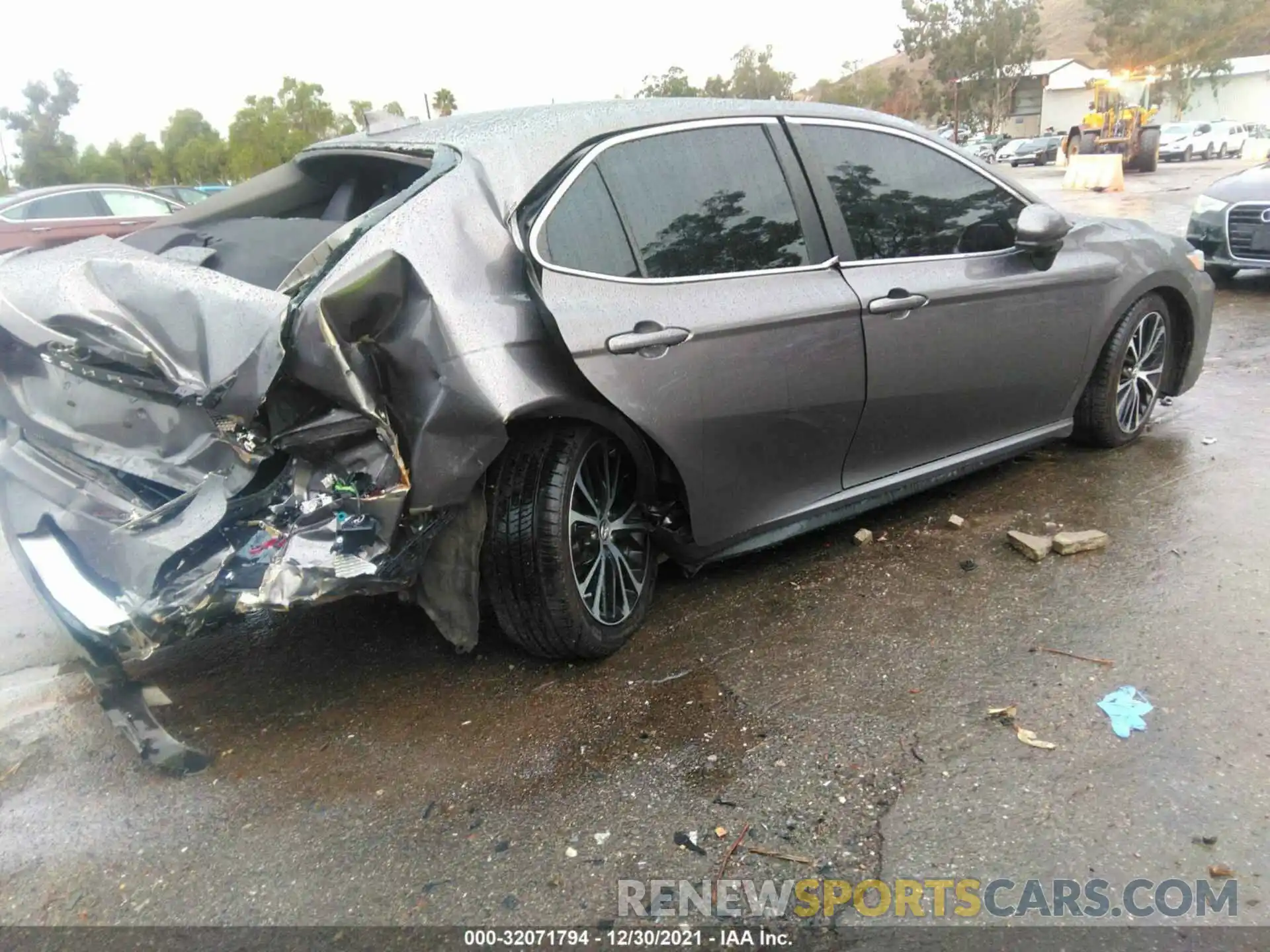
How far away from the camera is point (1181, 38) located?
58.7 m

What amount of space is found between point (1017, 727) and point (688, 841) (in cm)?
105

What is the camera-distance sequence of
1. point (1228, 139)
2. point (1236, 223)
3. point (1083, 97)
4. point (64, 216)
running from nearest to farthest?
point (1236, 223) → point (64, 216) → point (1228, 139) → point (1083, 97)

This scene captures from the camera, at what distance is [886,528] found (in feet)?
13.4

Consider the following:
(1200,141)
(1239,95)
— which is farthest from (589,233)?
(1239,95)

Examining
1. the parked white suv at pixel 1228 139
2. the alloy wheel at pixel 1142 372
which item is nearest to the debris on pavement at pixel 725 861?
the alloy wheel at pixel 1142 372

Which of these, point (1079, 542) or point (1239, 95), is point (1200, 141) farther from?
point (1079, 542)

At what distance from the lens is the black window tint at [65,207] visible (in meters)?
13.4

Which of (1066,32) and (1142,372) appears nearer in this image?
(1142,372)

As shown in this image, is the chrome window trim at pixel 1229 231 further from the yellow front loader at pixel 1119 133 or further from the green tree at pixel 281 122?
the green tree at pixel 281 122

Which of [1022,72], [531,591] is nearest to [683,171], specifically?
[531,591]

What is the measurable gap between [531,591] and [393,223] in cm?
115

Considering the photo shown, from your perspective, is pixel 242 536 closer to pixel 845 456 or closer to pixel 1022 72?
pixel 845 456

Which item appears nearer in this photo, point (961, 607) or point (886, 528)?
point (961, 607)

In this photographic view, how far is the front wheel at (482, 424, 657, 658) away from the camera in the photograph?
2.84 metres
